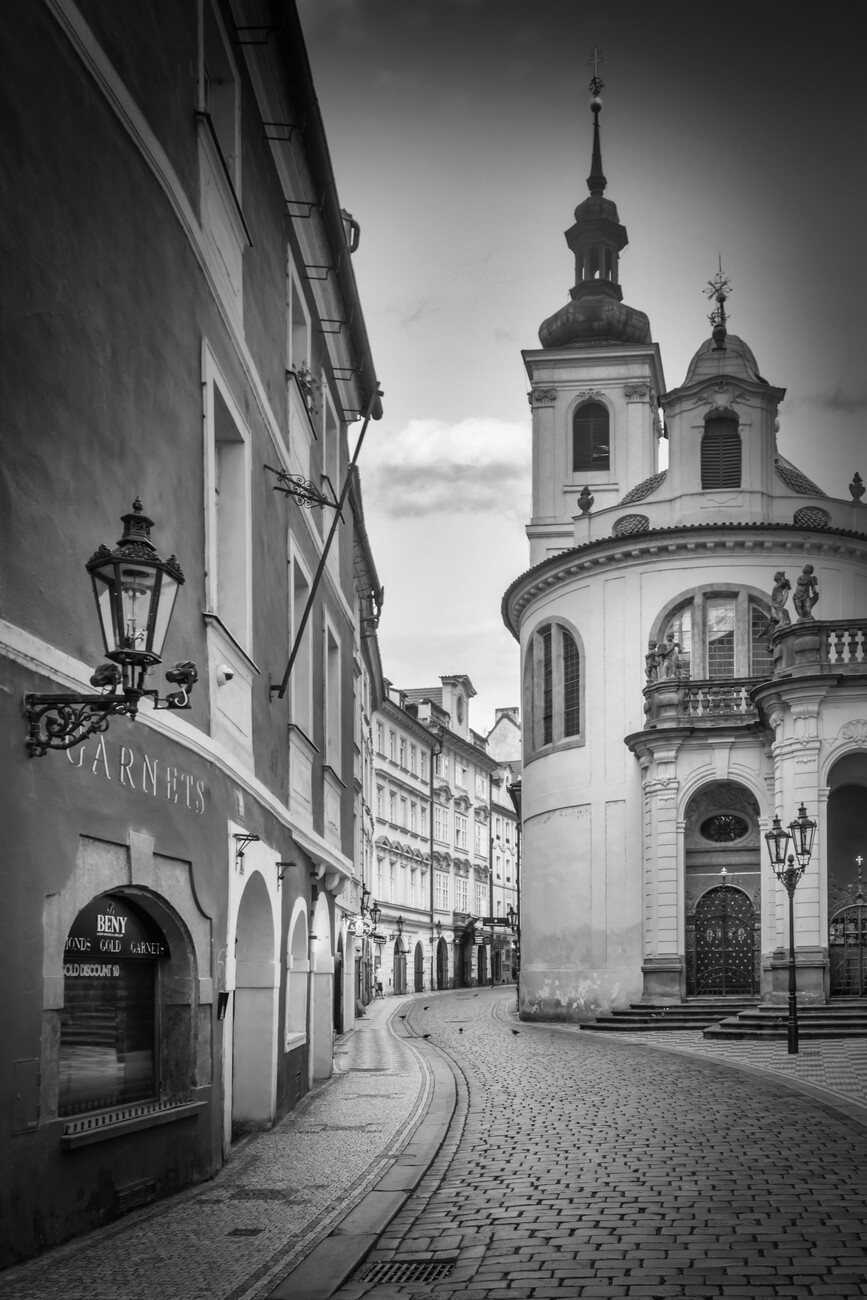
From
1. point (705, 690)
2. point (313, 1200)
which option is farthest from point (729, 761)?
→ point (313, 1200)

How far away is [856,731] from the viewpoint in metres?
32.2

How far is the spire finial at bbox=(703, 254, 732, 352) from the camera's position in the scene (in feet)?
149

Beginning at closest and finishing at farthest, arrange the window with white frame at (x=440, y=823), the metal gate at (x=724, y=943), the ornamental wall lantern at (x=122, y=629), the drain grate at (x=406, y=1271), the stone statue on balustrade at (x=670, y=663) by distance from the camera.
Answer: the ornamental wall lantern at (x=122, y=629) < the drain grate at (x=406, y=1271) < the metal gate at (x=724, y=943) < the stone statue on balustrade at (x=670, y=663) < the window with white frame at (x=440, y=823)

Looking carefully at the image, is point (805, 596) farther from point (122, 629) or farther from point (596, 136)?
point (596, 136)

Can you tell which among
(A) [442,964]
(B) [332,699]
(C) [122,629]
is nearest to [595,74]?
(A) [442,964]

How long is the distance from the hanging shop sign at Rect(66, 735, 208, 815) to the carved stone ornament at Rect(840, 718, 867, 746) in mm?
23602

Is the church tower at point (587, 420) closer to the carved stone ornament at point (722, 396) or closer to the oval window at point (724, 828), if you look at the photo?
the carved stone ornament at point (722, 396)

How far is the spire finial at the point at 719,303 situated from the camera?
45344 mm

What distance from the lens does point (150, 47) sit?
1003 centimetres

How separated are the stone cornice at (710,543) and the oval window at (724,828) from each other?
22.7 feet

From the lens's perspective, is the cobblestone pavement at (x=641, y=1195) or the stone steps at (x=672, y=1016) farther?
the stone steps at (x=672, y=1016)

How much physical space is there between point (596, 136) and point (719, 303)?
18.5 metres

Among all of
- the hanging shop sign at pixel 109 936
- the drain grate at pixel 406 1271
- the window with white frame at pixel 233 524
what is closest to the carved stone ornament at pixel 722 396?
the window with white frame at pixel 233 524

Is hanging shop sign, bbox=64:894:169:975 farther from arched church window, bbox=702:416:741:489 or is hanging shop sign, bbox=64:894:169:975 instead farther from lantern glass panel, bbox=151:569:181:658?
arched church window, bbox=702:416:741:489
